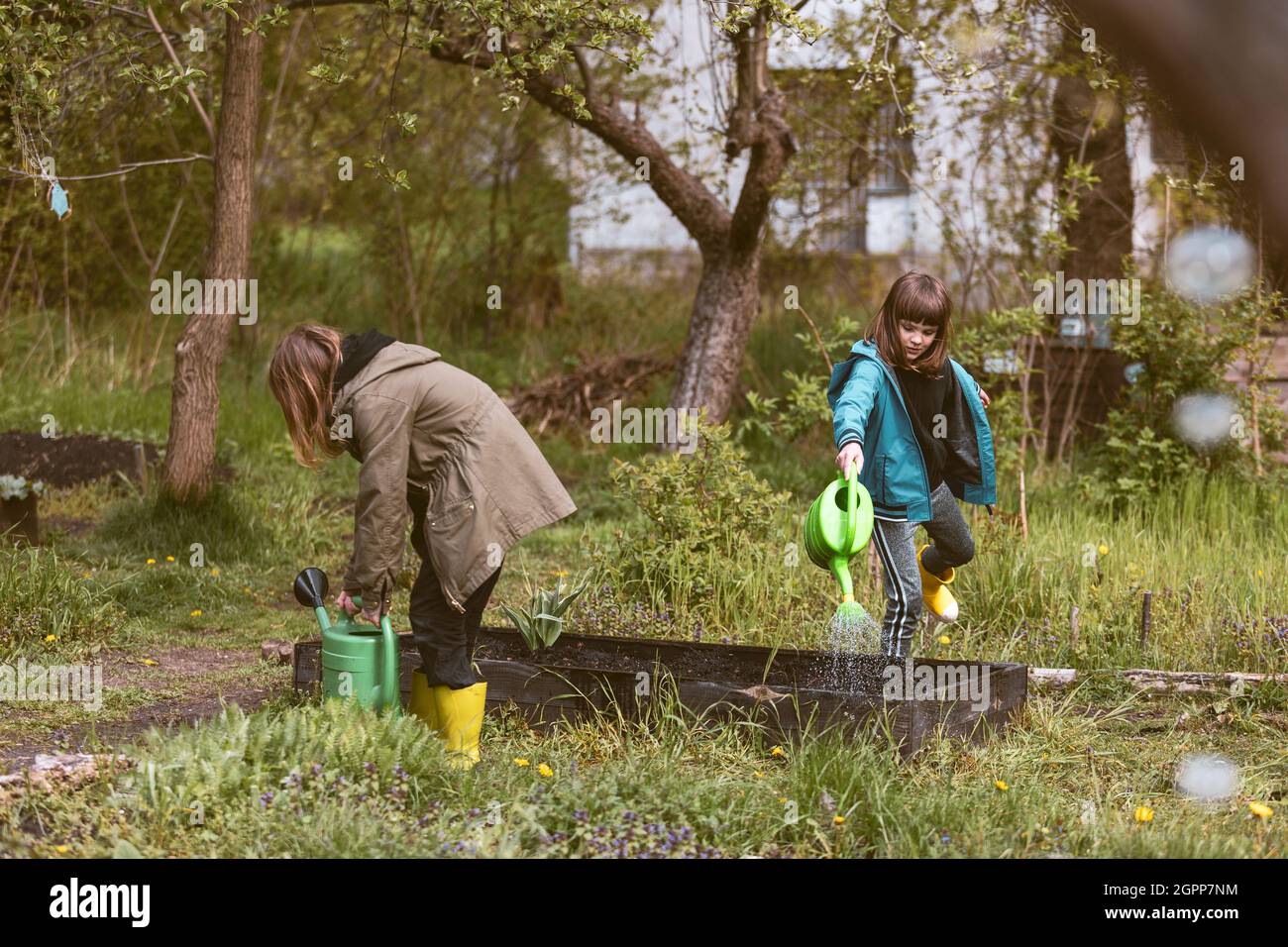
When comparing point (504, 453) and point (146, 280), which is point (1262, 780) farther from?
point (146, 280)

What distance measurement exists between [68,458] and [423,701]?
18.0 ft

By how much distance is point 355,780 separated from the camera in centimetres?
383

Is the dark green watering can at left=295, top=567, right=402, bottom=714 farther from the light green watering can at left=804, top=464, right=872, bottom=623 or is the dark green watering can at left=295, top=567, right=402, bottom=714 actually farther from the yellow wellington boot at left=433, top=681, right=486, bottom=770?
the light green watering can at left=804, top=464, right=872, bottom=623

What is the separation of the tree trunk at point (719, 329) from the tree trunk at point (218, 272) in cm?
329

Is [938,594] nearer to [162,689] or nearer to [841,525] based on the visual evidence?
[841,525]

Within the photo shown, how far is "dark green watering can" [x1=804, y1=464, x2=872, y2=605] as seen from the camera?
14.2ft

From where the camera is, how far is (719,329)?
9.88 metres

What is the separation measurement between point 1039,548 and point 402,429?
3564mm

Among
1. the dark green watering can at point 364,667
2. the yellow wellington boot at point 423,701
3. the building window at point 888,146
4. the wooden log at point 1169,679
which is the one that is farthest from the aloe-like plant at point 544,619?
the building window at point 888,146

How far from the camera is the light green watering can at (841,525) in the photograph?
4.34 m

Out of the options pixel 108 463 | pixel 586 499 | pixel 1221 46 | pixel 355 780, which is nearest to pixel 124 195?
pixel 108 463

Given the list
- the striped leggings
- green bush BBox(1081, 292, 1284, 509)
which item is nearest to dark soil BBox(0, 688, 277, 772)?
the striped leggings

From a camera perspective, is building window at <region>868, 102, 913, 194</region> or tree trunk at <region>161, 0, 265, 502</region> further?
building window at <region>868, 102, 913, 194</region>

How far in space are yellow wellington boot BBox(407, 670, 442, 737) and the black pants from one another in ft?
0.30
